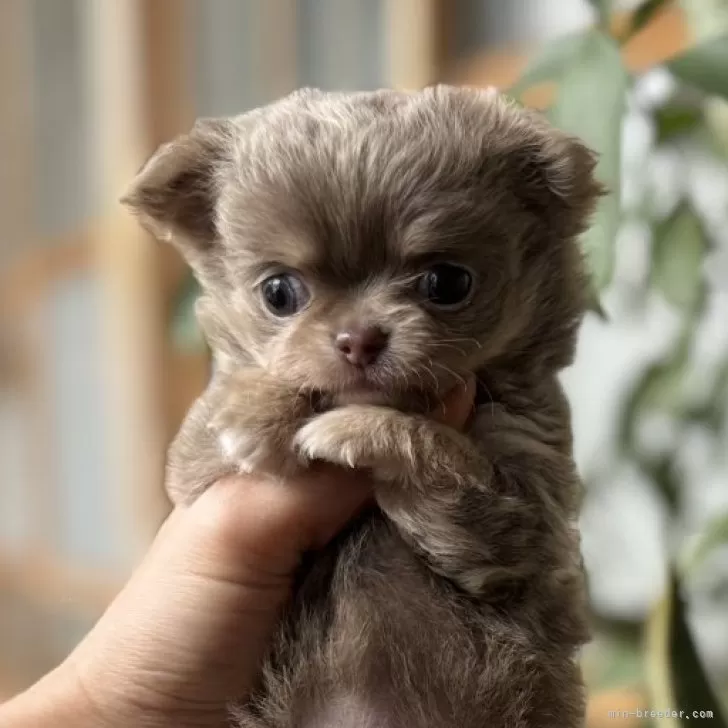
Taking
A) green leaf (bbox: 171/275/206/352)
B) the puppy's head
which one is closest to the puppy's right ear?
the puppy's head

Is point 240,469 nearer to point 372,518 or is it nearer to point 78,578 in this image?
point 372,518

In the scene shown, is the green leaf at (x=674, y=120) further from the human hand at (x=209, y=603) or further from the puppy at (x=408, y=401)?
the human hand at (x=209, y=603)

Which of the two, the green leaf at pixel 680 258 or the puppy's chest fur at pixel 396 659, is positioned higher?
the green leaf at pixel 680 258

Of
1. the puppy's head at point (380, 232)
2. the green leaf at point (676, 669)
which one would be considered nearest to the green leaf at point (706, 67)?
the puppy's head at point (380, 232)

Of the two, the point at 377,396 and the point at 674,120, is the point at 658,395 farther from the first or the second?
the point at 377,396

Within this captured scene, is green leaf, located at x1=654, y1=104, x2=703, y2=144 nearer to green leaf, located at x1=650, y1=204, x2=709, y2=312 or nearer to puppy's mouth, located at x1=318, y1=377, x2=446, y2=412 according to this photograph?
green leaf, located at x1=650, y1=204, x2=709, y2=312

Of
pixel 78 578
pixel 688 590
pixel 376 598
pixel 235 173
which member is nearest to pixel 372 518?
pixel 376 598
